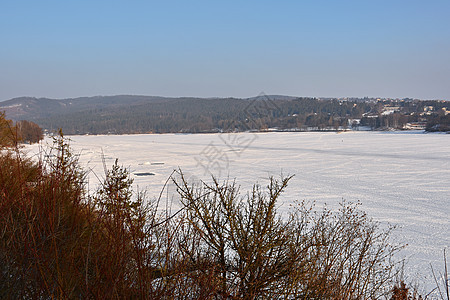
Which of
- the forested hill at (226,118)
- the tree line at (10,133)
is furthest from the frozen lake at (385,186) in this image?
the forested hill at (226,118)

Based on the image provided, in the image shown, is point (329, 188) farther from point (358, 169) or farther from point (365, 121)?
point (365, 121)

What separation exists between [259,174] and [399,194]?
8941mm

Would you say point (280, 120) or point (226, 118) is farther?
point (280, 120)

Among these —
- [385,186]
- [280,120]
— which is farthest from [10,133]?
[280,120]

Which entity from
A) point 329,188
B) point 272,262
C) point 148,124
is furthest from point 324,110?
point 272,262

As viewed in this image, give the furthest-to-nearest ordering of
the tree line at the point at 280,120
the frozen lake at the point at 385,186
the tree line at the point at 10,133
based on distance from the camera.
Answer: the tree line at the point at 280,120 < the frozen lake at the point at 385,186 < the tree line at the point at 10,133

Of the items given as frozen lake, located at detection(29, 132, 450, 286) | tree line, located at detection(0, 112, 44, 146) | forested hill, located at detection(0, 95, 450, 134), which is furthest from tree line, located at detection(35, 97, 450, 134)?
tree line, located at detection(0, 112, 44, 146)

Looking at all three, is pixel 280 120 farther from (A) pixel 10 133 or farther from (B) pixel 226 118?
(A) pixel 10 133

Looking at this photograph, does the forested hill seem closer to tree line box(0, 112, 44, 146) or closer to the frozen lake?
the frozen lake

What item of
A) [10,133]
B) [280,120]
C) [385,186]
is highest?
[280,120]

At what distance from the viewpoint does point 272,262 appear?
14.0ft

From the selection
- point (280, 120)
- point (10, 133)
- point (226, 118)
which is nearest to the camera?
point (10, 133)

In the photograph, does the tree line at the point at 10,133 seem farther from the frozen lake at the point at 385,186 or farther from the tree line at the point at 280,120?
the tree line at the point at 280,120

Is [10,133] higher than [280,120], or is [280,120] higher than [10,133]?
[280,120]
